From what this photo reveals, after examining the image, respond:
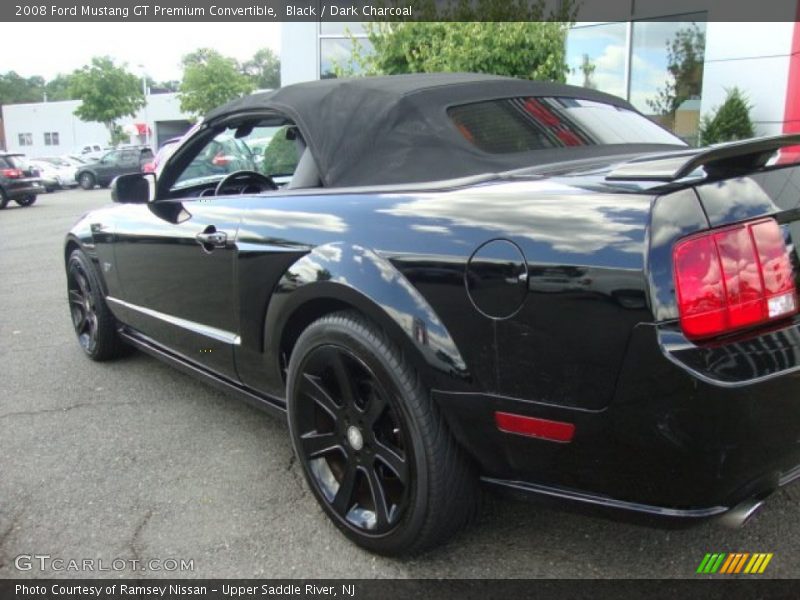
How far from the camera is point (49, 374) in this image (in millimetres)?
4504

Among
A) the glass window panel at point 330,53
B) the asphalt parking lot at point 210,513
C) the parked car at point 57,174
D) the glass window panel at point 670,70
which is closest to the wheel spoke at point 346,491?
the asphalt parking lot at point 210,513

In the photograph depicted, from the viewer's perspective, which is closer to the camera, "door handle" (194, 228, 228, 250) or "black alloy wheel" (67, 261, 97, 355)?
"door handle" (194, 228, 228, 250)

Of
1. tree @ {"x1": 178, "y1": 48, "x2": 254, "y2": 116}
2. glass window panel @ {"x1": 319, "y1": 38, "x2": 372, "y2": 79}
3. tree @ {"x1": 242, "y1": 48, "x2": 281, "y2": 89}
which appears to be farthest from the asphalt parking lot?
tree @ {"x1": 242, "y1": 48, "x2": 281, "y2": 89}

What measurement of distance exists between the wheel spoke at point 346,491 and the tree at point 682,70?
398 inches

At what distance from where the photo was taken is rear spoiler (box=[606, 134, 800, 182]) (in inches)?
68.7

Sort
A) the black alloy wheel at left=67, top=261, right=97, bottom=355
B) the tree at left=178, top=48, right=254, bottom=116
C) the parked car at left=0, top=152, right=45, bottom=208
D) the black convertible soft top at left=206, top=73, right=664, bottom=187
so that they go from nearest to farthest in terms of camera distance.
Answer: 1. the black convertible soft top at left=206, top=73, right=664, bottom=187
2. the black alloy wheel at left=67, top=261, right=97, bottom=355
3. the parked car at left=0, top=152, right=45, bottom=208
4. the tree at left=178, top=48, right=254, bottom=116

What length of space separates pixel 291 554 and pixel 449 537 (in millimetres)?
580

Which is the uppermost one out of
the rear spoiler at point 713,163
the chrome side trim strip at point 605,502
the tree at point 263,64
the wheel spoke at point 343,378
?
the tree at point 263,64

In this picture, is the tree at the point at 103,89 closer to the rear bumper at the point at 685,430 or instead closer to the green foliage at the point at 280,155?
the green foliage at the point at 280,155

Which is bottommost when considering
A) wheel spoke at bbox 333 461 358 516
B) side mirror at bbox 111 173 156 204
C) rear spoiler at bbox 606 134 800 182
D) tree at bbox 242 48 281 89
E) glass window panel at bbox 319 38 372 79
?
Result: wheel spoke at bbox 333 461 358 516

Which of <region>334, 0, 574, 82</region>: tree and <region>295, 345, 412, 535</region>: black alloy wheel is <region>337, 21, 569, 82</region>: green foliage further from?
<region>295, 345, 412, 535</region>: black alloy wheel

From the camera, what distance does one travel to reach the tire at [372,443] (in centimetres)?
210

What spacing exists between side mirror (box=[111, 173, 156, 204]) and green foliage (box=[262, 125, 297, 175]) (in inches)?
27.8

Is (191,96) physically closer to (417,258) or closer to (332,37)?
(332,37)
